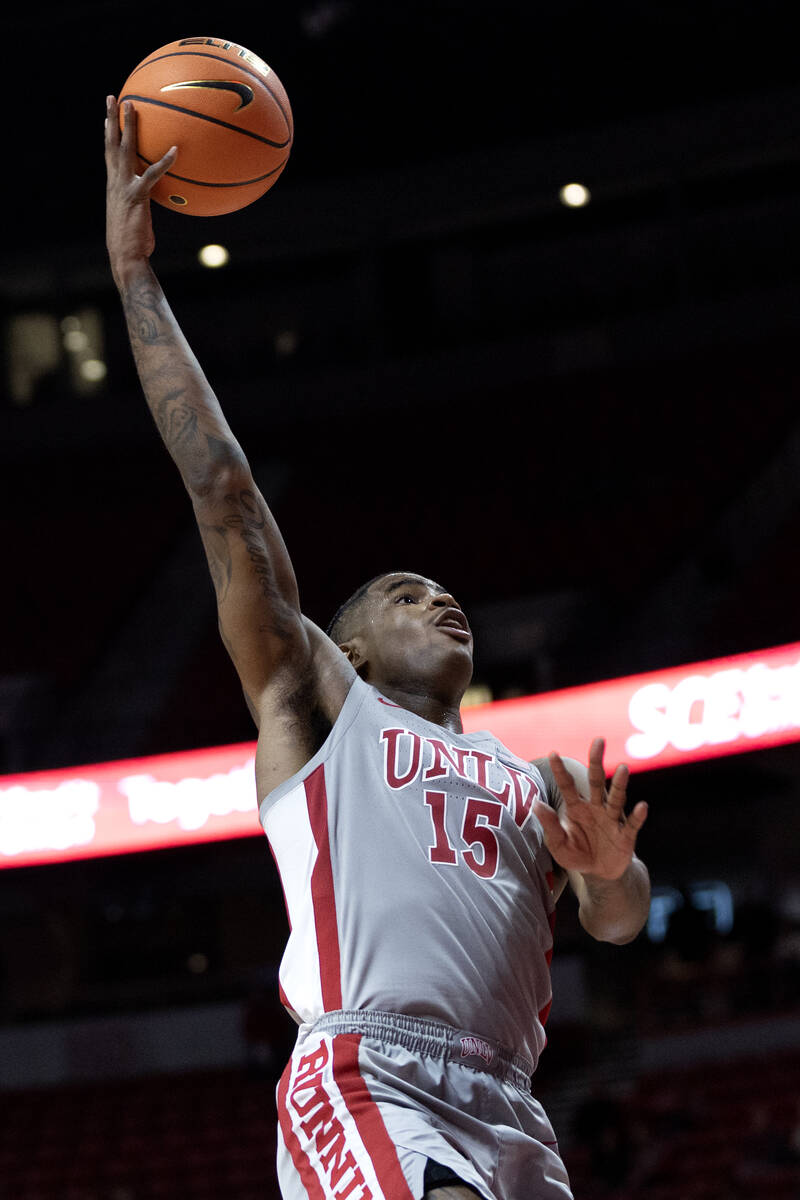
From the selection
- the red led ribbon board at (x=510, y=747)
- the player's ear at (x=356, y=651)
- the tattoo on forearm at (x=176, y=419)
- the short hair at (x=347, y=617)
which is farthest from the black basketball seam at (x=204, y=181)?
the red led ribbon board at (x=510, y=747)

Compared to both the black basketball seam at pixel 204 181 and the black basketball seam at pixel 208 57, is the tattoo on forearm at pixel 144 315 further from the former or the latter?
the black basketball seam at pixel 208 57

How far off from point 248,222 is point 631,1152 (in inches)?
397

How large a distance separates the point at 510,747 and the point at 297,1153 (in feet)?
26.3

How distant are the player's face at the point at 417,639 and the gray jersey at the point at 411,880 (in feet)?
0.58

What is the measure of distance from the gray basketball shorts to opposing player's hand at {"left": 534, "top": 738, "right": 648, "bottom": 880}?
34cm

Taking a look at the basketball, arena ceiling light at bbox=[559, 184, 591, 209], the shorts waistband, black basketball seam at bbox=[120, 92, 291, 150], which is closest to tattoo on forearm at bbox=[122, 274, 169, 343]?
the basketball

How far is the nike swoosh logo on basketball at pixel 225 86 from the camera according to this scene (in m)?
3.05

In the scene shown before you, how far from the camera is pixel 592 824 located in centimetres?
233

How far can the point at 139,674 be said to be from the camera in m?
14.4

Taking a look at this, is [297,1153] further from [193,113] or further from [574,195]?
[574,195]

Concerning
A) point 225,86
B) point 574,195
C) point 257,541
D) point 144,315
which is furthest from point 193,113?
point 574,195

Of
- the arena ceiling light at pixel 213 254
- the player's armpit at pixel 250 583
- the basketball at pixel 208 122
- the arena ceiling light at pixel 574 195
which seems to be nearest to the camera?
the player's armpit at pixel 250 583

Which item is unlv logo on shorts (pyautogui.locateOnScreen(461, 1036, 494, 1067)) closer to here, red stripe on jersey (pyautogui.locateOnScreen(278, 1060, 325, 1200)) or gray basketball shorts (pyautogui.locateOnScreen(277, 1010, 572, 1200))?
gray basketball shorts (pyautogui.locateOnScreen(277, 1010, 572, 1200))

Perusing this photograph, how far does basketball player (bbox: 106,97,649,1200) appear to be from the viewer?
218 centimetres
